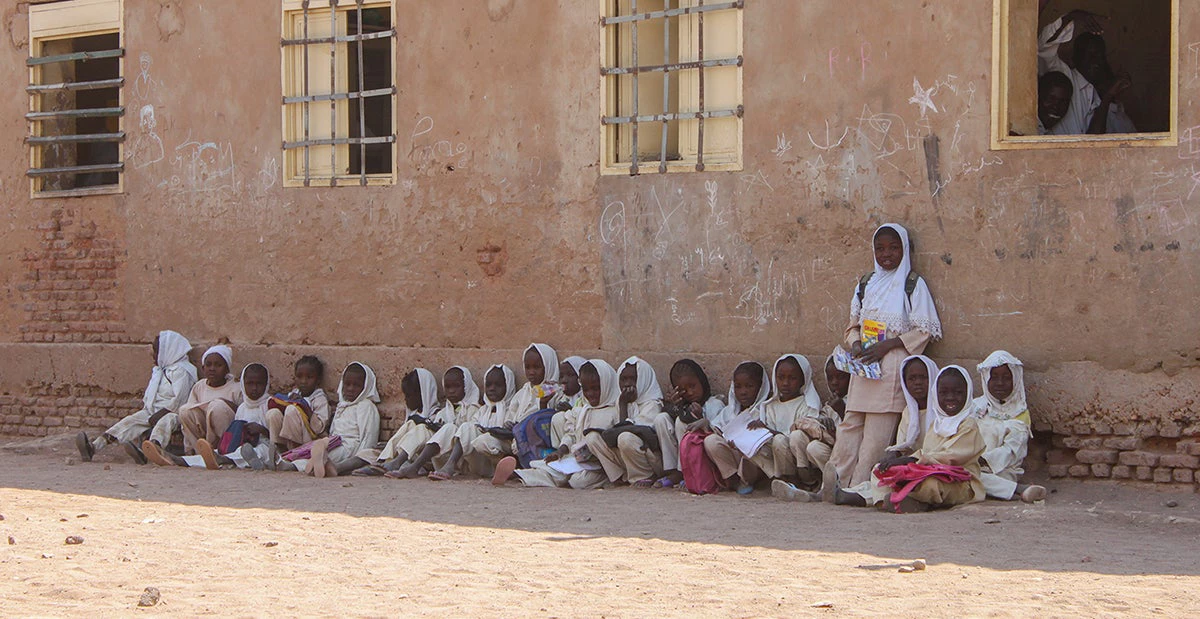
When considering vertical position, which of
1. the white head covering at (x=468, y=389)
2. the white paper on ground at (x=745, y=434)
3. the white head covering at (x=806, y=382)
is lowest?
the white paper on ground at (x=745, y=434)

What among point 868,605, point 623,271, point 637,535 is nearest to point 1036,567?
point 868,605

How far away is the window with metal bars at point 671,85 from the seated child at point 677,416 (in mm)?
1279

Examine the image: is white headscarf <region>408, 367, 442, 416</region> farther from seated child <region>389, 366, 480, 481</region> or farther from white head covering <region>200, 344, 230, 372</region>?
white head covering <region>200, 344, 230, 372</region>

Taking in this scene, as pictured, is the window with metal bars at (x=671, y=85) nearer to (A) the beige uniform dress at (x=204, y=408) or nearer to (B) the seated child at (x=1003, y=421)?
(B) the seated child at (x=1003, y=421)

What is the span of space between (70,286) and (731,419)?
600cm

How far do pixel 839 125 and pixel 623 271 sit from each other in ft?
5.54

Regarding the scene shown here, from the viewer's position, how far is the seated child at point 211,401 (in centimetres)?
1005

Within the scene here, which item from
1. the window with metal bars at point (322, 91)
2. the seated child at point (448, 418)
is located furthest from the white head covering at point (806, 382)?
the window with metal bars at point (322, 91)

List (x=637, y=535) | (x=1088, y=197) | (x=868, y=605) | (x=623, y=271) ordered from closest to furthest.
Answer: (x=868, y=605) → (x=637, y=535) → (x=1088, y=197) → (x=623, y=271)

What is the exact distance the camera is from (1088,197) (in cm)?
747

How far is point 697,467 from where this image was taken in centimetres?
796

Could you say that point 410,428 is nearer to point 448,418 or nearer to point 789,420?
point 448,418

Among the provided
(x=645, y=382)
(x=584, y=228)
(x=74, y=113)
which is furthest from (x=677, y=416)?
(x=74, y=113)

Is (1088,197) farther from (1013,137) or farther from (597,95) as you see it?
(597,95)
